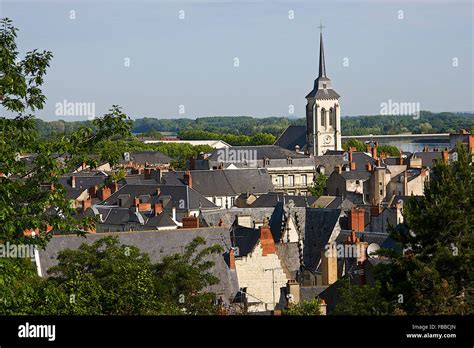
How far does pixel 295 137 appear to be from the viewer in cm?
13288

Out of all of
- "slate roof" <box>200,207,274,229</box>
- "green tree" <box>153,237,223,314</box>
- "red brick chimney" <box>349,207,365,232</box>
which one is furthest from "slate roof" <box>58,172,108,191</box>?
"green tree" <box>153,237,223,314</box>

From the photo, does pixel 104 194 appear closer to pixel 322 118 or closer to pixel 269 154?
pixel 269 154

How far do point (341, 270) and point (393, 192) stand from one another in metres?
40.0

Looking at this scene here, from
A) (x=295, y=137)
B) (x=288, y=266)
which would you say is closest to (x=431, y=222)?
(x=288, y=266)

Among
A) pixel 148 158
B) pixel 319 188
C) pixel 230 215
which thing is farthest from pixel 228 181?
pixel 148 158

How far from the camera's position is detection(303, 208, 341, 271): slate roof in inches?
1720

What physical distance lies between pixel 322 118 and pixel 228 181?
156 ft

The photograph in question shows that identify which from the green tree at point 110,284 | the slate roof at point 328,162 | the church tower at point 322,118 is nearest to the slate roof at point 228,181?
the slate roof at point 328,162

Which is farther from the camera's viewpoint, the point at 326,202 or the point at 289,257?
the point at 326,202

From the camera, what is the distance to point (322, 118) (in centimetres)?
12794

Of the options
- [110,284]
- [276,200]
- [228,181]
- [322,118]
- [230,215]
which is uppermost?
[322,118]

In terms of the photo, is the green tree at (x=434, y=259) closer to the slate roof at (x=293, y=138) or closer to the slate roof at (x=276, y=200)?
the slate roof at (x=276, y=200)

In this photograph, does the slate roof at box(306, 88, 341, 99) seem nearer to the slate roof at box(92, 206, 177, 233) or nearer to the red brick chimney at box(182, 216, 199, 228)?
the slate roof at box(92, 206, 177, 233)

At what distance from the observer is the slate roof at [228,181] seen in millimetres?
80312
